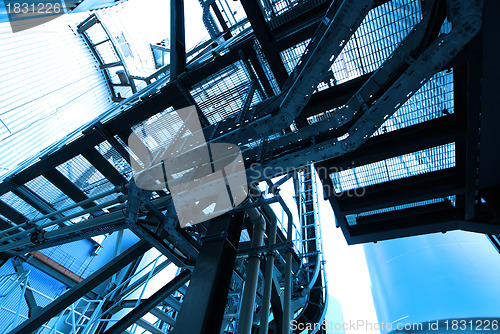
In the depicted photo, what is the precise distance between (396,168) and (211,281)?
16.4 ft

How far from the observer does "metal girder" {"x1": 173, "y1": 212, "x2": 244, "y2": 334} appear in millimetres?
3389

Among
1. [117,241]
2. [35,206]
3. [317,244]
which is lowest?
[35,206]

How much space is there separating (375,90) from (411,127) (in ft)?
6.34

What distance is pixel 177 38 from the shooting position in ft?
18.0

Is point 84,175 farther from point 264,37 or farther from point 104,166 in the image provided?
point 264,37

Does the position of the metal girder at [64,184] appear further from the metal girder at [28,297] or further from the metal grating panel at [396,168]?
the metal grating panel at [396,168]

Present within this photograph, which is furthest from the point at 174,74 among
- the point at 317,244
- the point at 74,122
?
the point at 74,122

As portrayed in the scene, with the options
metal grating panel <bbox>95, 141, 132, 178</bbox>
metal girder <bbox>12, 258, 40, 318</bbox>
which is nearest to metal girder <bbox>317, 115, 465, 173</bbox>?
metal grating panel <bbox>95, 141, 132, 178</bbox>

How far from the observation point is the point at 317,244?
27.8 ft

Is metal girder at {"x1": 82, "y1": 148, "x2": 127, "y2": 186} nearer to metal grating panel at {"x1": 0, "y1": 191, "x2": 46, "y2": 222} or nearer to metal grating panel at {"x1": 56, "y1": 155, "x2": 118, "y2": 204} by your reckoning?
metal grating panel at {"x1": 56, "y1": 155, "x2": 118, "y2": 204}

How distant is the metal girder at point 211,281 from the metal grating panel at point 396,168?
3292mm

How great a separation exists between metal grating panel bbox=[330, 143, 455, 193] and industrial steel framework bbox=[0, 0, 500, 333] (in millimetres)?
36

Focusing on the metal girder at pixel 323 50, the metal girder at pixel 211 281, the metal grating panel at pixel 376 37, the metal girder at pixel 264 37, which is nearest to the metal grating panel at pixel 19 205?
the metal girder at pixel 211 281

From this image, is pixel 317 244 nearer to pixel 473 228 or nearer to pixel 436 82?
pixel 473 228
